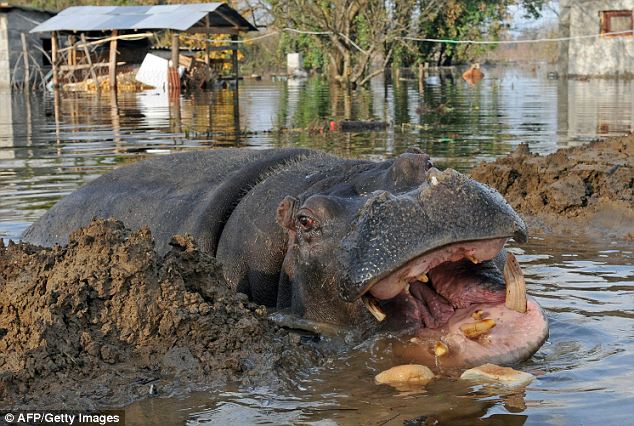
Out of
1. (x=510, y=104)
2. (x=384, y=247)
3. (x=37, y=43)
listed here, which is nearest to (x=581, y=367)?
(x=384, y=247)

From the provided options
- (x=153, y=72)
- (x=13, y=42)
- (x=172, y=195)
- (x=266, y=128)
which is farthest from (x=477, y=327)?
(x=13, y=42)

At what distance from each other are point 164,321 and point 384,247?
0.89 meters

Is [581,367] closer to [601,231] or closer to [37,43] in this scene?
[601,231]

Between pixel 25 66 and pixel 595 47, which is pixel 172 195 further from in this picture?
pixel 595 47

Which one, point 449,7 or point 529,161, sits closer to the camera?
point 529,161

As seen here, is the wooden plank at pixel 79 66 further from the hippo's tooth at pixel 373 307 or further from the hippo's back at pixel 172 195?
the hippo's tooth at pixel 373 307

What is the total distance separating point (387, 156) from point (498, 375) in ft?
24.8

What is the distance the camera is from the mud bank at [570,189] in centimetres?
692

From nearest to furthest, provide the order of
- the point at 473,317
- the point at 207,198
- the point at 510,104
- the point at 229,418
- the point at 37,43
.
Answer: the point at 229,418
the point at 473,317
the point at 207,198
the point at 510,104
the point at 37,43

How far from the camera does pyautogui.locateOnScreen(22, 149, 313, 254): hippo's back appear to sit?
15.8 feet

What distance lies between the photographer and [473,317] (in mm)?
3572

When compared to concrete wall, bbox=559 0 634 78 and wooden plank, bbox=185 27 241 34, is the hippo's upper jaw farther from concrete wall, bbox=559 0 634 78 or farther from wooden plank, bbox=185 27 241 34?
concrete wall, bbox=559 0 634 78

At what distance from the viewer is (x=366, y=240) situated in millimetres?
3365

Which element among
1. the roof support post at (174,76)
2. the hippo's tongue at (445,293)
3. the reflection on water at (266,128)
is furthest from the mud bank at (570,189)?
the roof support post at (174,76)
